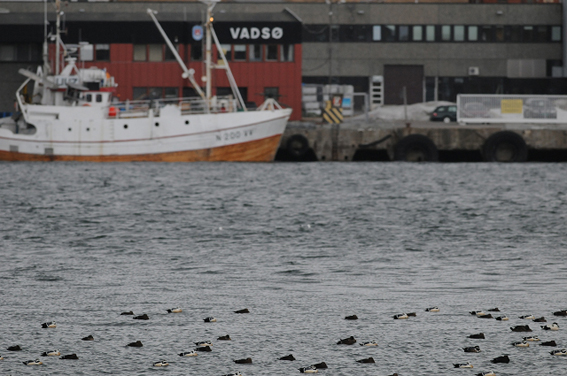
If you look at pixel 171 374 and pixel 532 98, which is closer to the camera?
pixel 171 374

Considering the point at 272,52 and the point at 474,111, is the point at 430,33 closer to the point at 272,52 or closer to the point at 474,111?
the point at 272,52

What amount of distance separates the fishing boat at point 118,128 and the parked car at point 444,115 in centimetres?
1924

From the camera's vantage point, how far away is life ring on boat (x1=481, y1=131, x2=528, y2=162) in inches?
2287

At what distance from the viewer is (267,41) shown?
219ft

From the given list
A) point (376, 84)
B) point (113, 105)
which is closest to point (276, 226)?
point (113, 105)

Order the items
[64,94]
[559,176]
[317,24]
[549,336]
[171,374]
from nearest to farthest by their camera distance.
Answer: [171,374] → [549,336] → [559,176] → [64,94] → [317,24]

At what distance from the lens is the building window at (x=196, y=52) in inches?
2660

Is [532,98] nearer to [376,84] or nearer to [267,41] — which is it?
[267,41]

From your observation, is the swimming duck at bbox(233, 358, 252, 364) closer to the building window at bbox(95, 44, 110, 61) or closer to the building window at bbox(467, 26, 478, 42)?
Result: the building window at bbox(95, 44, 110, 61)

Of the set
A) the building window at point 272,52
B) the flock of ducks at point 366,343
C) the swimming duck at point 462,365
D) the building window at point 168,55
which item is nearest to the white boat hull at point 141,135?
the building window at point 168,55

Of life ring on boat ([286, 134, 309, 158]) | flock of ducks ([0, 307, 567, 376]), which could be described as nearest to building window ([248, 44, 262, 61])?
life ring on boat ([286, 134, 309, 158])

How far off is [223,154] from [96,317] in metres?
44.2

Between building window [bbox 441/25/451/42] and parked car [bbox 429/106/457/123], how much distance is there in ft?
58.2

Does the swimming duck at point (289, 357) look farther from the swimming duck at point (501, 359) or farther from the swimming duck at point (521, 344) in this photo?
the swimming duck at point (521, 344)
